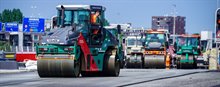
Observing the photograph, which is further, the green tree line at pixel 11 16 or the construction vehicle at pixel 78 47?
the green tree line at pixel 11 16

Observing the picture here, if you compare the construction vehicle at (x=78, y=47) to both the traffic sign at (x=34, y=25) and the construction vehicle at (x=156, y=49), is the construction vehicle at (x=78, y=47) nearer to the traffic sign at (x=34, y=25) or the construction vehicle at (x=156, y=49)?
the construction vehicle at (x=156, y=49)

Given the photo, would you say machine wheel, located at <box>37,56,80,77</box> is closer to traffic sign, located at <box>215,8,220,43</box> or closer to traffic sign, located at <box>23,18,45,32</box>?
traffic sign, located at <box>215,8,220,43</box>

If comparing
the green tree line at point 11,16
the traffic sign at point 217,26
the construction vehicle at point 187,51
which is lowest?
the construction vehicle at point 187,51

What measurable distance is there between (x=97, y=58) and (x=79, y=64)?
4.58 ft

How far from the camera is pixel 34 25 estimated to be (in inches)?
3533

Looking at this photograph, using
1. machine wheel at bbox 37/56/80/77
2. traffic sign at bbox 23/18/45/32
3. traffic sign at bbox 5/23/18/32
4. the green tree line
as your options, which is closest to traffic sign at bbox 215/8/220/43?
machine wheel at bbox 37/56/80/77

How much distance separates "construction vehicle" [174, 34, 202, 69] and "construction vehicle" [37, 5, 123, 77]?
20011mm

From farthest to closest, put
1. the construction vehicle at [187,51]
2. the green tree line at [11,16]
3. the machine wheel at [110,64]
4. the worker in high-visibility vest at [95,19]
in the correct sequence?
the green tree line at [11,16] < the construction vehicle at [187,51] < the worker in high-visibility vest at [95,19] < the machine wheel at [110,64]

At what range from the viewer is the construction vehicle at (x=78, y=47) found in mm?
30281

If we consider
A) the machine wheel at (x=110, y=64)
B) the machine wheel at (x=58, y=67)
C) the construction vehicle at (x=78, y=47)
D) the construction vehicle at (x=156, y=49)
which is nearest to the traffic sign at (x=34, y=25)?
the construction vehicle at (x=156, y=49)

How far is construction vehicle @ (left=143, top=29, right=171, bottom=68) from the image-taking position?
5231cm

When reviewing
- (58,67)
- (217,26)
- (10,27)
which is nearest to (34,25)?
(10,27)

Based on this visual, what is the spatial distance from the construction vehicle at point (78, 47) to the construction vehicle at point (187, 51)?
20011mm

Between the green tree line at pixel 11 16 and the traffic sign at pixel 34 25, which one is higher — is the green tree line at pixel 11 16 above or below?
above
